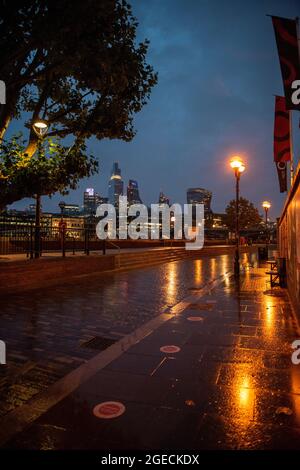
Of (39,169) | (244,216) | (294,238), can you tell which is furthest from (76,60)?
(244,216)

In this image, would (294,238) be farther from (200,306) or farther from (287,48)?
(287,48)

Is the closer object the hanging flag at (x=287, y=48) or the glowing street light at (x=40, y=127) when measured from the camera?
the hanging flag at (x=287, y=48)

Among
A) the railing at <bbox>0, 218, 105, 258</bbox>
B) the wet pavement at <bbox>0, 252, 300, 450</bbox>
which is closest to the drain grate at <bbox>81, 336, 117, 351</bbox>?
the wet pavement at <bbox>0, 252, 300, 450</bbox>

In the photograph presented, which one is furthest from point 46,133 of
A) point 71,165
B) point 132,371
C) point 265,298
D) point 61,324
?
point 132,371

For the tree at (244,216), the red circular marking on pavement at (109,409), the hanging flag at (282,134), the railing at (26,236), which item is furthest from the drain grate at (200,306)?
the tree at (244,216)

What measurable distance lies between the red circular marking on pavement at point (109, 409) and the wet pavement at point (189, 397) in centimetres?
1

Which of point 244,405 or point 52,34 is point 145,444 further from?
point 52,34

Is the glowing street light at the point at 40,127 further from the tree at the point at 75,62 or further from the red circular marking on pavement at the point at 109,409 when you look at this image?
the red circular marking on pavement at the point at 109,409

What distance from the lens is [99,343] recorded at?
5836 mm

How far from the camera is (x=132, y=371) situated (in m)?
4.53

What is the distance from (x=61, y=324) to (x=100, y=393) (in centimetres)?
343

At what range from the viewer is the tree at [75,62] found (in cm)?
645

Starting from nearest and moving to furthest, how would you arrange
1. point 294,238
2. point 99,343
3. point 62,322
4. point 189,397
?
point 189,397 < point 99,343 < point 62,322 < point 294,238

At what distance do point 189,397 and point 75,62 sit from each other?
302 inches
